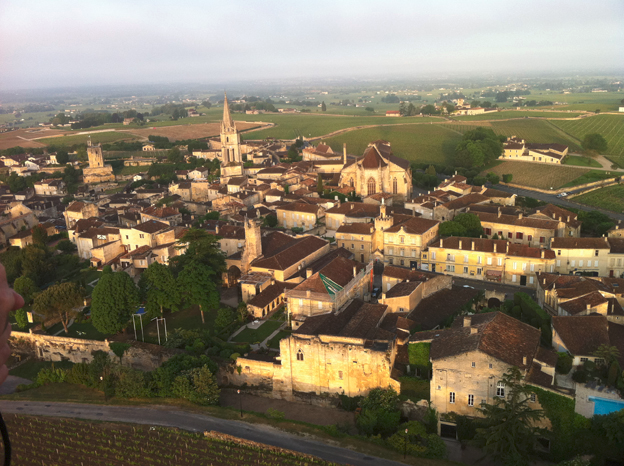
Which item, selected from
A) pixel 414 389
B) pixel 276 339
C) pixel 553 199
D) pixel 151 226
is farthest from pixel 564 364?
pixel 553 199

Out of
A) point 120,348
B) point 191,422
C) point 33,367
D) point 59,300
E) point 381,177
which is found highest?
point 381,177

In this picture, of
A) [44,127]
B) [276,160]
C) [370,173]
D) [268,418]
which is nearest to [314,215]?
[370,173]

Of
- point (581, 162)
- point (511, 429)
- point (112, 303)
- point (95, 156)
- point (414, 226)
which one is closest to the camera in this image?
point (511, 429)

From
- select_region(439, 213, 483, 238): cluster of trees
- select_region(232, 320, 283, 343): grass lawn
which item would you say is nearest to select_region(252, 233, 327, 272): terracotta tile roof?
select_region(232, 320, 283, 343): grass lawn

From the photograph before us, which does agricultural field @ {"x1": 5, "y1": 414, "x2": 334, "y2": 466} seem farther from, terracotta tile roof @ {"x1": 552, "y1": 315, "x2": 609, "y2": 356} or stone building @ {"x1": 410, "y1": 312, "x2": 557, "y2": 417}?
terracotta tile roof @ {"x1": 552, "y1": 315, "x2": 609, "y2": 356}

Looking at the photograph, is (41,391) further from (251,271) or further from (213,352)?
(251,271)

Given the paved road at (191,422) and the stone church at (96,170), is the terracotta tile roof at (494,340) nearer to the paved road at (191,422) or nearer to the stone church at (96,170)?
the paved road at (191,422)

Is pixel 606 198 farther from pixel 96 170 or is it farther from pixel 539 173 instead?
pixel 96 170

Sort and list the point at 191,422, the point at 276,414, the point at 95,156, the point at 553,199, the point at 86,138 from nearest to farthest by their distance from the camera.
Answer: the point at 276,414 < the point at 191,422 < the point at 553,199 < the point at 95,156 < the point at 86,138
